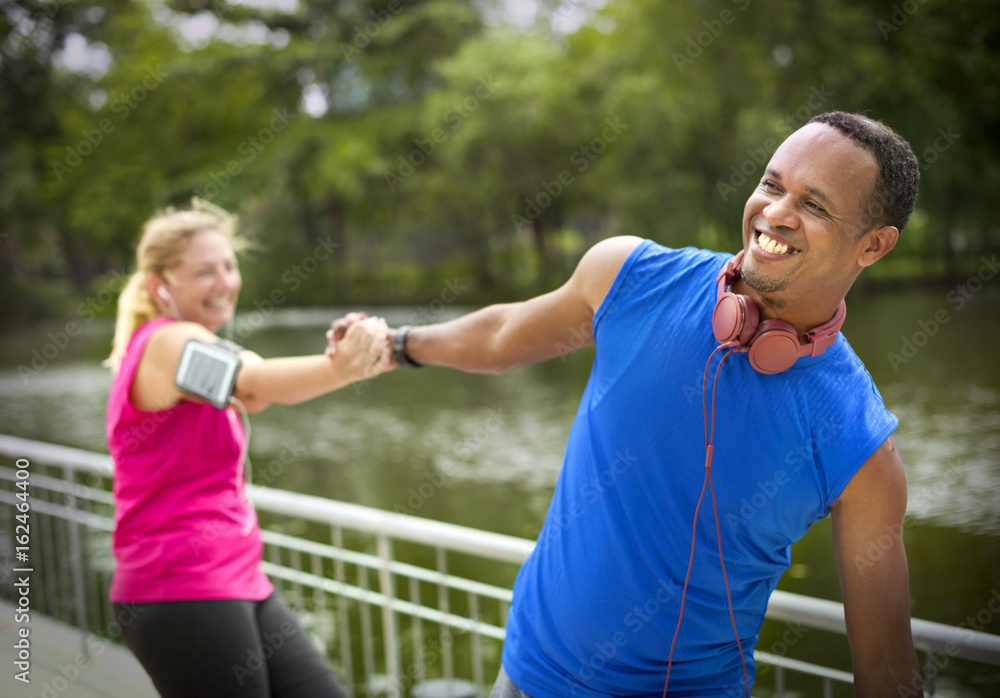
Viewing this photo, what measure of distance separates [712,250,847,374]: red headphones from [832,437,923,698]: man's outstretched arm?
18 centimetres

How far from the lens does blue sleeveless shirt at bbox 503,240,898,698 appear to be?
120 cm

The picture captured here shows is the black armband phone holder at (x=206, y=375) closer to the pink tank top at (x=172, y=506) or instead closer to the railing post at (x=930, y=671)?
the pink tank top at (x=172, y=506)

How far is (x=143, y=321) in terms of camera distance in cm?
222

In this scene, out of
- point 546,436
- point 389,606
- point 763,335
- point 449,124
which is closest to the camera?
point 763,335

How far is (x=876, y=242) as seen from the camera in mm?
1250

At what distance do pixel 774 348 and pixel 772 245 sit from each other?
167mm

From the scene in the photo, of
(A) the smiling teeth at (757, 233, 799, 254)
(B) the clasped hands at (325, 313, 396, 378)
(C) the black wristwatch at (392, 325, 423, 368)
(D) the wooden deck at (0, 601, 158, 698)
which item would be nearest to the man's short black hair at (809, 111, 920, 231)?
(A) the smiling teeth at (757, 233, 799, 254)

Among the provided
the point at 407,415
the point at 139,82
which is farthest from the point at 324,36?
the point at 407,415

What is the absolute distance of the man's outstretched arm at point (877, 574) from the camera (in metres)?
1.18

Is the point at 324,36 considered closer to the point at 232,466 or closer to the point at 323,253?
the point at 323,253

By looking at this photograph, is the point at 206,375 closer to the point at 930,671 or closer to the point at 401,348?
the point at 401,348

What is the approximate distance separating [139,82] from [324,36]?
5979 mm

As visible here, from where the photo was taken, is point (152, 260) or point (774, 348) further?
point (152, 260)

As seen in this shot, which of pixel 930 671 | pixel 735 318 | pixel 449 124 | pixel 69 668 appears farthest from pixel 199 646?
pixel 449 124
